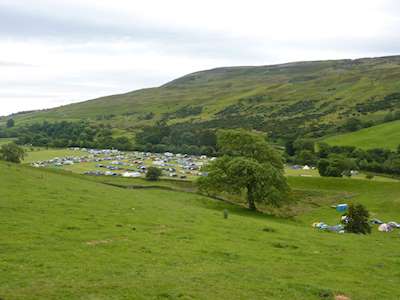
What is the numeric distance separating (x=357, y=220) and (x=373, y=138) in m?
115

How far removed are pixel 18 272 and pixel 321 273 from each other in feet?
45.9

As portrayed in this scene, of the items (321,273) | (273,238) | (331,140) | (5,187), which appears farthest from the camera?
(331,140)

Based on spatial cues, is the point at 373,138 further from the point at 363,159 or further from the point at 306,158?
the point at 306,158

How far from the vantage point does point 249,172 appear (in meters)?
52.6

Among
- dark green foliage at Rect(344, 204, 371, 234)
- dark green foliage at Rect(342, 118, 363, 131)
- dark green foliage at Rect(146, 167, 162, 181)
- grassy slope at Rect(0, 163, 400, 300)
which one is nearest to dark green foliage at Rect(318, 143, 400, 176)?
dark green foliage at Rect(342, 118, 363, 131)

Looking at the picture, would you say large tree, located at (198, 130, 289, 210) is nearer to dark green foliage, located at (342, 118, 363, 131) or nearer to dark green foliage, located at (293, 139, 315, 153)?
dark green foliage, located at (293, 139, 315, 153)

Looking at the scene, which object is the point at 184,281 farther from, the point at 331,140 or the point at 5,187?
the point at 331,140

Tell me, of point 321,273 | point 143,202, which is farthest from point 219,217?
point 321,273

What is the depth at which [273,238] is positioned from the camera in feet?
100

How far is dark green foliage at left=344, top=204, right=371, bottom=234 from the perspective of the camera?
4228cm

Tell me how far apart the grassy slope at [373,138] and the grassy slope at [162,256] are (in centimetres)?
11498

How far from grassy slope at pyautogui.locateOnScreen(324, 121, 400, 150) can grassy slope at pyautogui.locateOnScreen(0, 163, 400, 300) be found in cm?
11498

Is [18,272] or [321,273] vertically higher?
[18,272]

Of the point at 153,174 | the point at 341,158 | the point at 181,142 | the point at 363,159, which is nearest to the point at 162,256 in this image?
the point at 153,174
